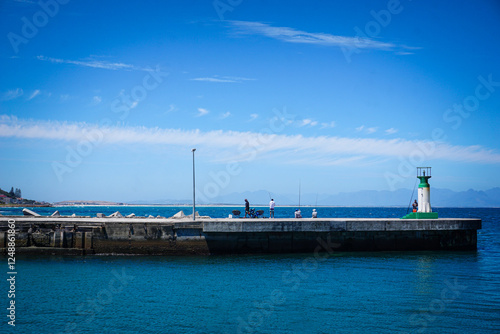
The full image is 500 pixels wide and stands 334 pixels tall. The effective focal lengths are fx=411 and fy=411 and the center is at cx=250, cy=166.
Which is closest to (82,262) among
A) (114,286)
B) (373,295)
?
(114,286)

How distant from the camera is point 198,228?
2431 cm

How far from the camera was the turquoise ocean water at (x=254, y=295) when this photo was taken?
41.6 ft

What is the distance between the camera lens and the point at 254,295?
15.8 meters

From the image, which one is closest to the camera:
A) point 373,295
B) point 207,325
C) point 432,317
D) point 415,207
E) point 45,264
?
point 207,325

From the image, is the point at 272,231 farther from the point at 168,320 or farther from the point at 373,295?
the point at 168,320

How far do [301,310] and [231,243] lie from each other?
1093 centimetres
